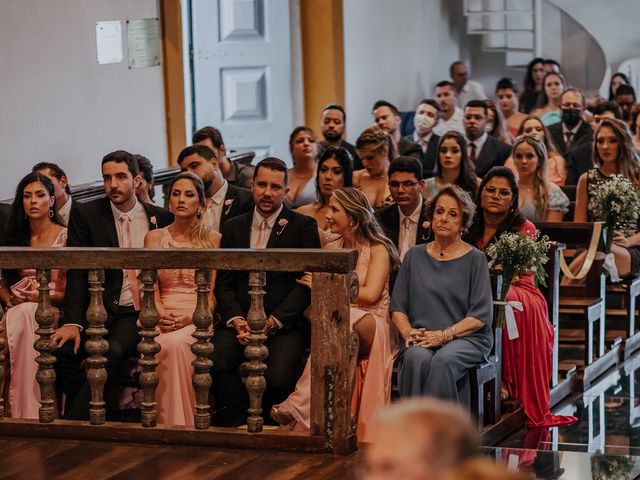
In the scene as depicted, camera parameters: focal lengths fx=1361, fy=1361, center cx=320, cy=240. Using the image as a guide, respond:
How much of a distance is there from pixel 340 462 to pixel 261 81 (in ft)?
20.1

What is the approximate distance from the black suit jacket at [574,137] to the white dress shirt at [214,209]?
354 centimetres

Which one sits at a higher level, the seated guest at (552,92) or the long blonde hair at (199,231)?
the seated guest at (552,92)

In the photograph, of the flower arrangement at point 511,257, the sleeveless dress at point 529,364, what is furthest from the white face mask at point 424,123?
the flower arrangement at point 511,257

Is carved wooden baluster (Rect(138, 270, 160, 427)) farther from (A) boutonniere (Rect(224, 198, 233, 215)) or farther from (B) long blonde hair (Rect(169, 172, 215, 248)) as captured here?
(A) boutonniere (Rect(224, 198, 233, 215))

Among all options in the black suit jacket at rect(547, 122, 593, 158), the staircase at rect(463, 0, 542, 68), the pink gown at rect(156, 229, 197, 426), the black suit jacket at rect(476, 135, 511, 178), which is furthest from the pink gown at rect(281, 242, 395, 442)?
the staircase at rect(463, 0, 542, 68)

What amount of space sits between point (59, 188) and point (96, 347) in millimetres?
1631

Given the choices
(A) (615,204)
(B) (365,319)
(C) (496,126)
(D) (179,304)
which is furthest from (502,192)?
(C) (496,126)

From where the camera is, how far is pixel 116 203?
19.3 ft

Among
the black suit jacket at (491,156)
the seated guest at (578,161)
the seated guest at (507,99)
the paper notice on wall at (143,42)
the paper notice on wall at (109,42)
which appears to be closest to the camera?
the paper notice on wall at (109,42)

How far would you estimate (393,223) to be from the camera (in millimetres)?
6484

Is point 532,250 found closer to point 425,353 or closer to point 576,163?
point 425,353

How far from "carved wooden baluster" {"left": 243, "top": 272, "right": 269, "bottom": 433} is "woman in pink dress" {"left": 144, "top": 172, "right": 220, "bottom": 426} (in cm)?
62

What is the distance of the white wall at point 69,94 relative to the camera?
24.0 ft

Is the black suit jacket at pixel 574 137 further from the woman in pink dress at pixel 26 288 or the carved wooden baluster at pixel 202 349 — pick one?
the carved wooden baluster at pixel 202 349
